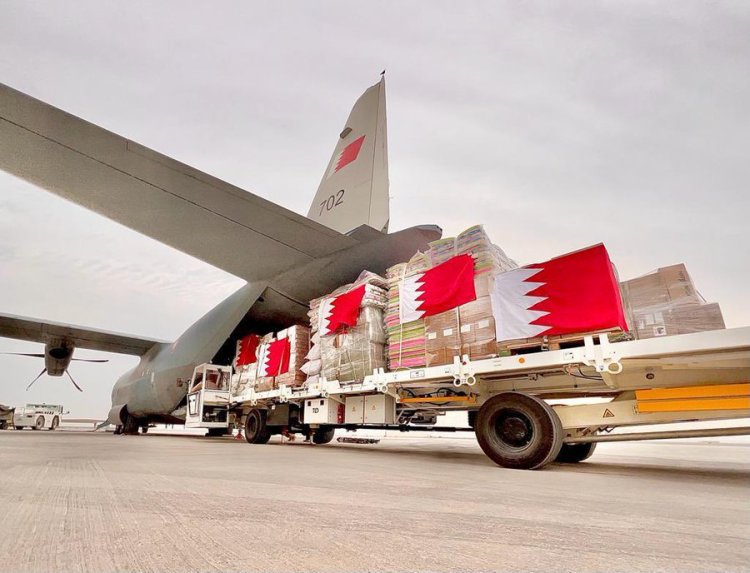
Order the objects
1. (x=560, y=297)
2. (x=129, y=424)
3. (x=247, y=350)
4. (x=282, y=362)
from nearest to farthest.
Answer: (x=560, y=297) → (x=282, y=362) → (x=247, y=350) → (x=129, y=424)

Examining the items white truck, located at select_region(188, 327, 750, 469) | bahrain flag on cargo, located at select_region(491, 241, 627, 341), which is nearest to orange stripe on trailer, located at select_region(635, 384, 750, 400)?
white truck, located at select_region(188, 327, 750, 469)

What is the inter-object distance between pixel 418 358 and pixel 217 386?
731cm

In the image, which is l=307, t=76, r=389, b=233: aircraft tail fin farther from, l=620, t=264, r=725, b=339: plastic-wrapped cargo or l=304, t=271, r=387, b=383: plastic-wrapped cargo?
l=620, t=264, r=725, b=339: plastic-wrapped cargo

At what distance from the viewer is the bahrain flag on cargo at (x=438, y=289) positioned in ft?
17.7

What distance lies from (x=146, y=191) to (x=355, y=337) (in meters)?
3.98

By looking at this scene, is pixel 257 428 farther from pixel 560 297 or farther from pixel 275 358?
pixel 560 297

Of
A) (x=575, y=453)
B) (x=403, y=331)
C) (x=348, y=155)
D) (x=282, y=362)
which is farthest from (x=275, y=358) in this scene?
(x=575, y=453)

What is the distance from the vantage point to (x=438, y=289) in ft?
18.6

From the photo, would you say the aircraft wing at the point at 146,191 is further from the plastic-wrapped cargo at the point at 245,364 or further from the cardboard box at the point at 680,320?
the cardboard box at the point at 680,320

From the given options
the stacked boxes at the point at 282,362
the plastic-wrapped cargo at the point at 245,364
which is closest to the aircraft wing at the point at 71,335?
the plastic-wrapped cargo at the point at 245,364

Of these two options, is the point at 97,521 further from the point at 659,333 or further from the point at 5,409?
the point at 5,409

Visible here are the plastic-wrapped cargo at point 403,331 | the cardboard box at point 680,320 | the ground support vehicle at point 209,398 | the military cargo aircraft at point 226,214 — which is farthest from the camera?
the ground support vehicle at point 209,398

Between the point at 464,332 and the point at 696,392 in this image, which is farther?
the point at 464,332

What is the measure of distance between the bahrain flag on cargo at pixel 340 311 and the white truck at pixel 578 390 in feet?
3.19
